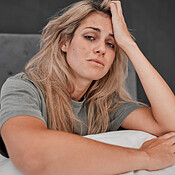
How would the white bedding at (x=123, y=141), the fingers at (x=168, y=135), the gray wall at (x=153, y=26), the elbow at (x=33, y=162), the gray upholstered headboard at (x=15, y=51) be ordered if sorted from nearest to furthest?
the elbow at (x=33, y=162)
the white bedding at (x=123, y=141)
the fingers at (x=168, y=135)
the gray upholstered headboard at (x=15, y=51)
the gray wall at (x=153, y=26)

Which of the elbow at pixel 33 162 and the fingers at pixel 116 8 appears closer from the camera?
the elbow at pixel 33 162

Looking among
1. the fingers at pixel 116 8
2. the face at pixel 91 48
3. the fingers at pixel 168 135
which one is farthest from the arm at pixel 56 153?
the fingers at pixel 116 8

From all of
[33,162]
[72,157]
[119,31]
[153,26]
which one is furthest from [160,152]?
[153,26]

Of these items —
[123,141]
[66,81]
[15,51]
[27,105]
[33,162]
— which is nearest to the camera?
[33,162]

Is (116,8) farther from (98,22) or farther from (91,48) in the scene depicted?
(91,48)

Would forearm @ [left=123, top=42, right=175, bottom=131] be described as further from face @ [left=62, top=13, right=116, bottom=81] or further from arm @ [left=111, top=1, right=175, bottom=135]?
face @ [left=62, top=13, right=116, bottom=81]

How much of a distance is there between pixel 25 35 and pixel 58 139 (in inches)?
53.2

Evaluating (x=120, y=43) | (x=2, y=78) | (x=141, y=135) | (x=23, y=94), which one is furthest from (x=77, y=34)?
(x=2, y=78)

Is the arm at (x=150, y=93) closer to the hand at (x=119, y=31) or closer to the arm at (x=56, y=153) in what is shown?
the hand at (x=119, y=31)

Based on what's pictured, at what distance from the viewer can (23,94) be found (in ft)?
2.95

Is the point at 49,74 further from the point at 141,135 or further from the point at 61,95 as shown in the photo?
the point at 141,135

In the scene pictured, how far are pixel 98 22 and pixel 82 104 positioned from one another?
1.62 ft

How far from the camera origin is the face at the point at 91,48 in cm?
114

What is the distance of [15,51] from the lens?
1778 mm
